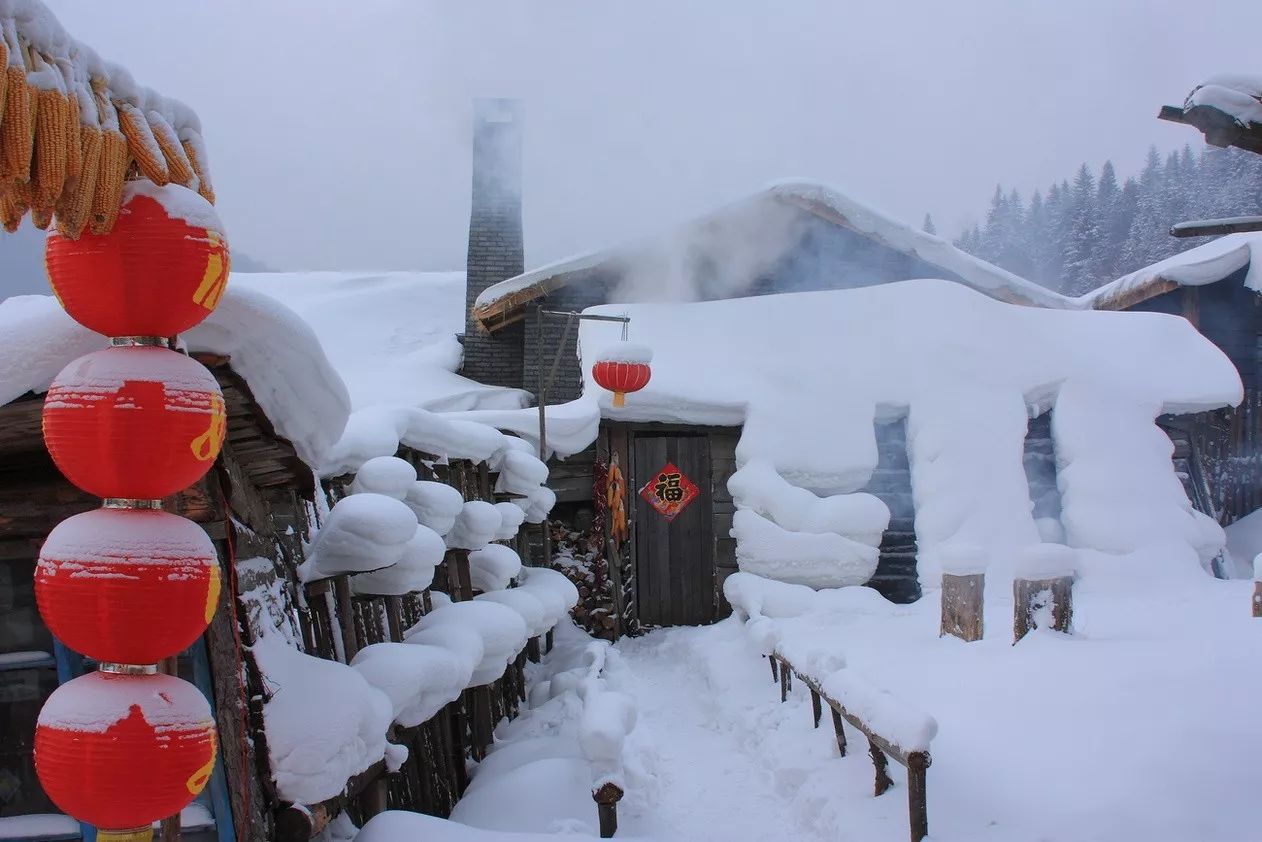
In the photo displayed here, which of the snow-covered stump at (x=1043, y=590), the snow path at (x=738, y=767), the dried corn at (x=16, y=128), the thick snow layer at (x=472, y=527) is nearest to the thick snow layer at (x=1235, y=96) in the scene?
the snow-covered stump at (x=1043, y=590)

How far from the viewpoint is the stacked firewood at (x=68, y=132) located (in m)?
2.12

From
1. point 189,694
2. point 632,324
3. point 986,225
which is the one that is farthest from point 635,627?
point 986,225

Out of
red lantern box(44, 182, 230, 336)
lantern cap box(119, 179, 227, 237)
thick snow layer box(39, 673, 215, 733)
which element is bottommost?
thick snow layer box(39, 673, 215, 733)

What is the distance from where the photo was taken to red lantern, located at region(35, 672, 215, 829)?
95.3 inches

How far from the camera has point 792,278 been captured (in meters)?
14.2

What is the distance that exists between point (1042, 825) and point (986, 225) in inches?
2177

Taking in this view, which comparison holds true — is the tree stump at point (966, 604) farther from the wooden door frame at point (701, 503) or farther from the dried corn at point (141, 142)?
the dried corn at point (141, 142)

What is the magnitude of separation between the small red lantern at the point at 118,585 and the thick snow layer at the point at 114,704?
0.08 meters

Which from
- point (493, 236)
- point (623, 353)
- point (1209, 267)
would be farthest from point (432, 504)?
point (1209, 267)

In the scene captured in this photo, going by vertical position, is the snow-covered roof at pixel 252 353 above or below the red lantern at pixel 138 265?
below

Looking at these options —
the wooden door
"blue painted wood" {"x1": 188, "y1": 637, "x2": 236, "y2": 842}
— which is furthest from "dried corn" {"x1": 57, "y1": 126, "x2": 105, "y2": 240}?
the wooden door

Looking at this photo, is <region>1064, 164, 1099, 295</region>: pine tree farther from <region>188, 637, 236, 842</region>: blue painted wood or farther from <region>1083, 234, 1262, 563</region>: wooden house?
<region>188, 637, 236, 842</region>: blue painted wood

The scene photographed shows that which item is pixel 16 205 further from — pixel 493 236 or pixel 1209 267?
pixel 1209 267

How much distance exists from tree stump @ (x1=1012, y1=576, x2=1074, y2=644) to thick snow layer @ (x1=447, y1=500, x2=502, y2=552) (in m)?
4.02
